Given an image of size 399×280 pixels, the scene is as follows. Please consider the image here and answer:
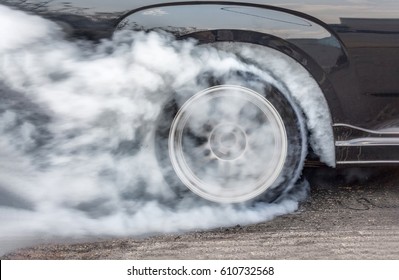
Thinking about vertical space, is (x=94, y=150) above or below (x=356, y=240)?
above

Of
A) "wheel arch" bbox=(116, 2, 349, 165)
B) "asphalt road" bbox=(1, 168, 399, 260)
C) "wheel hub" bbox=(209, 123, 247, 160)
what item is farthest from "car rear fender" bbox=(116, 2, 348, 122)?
"asphalt road" bbox=(1, 168, 399, 260)

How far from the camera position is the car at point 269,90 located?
360cm

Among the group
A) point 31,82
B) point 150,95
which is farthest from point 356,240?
point 31,82

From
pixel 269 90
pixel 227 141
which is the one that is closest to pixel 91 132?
pixel 227 141

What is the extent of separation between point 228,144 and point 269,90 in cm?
37

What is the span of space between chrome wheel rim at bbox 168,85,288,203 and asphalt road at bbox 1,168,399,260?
0.79 feet

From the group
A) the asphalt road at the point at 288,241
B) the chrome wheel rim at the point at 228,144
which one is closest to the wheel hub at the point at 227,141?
the chrome wheel rim at the point at 228,144

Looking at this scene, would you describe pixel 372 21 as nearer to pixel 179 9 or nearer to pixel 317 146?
pixel 317 146

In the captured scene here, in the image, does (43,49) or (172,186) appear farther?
(172,186)

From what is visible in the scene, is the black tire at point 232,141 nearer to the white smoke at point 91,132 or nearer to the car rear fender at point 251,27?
the white smoke at point 91,132

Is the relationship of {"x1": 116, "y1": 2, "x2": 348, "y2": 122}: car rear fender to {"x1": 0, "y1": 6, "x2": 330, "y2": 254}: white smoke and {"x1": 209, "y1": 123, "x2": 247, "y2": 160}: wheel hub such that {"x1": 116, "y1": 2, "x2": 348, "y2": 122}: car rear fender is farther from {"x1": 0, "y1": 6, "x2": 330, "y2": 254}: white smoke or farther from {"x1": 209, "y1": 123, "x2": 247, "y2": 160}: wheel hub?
{"x1": 209, "y1": 123, "x2": 247, "y2": 160}: wheel hub

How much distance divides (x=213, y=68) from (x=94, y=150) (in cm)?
78

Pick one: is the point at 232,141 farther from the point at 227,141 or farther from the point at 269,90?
the point at 269,90

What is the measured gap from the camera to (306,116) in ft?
12.5
